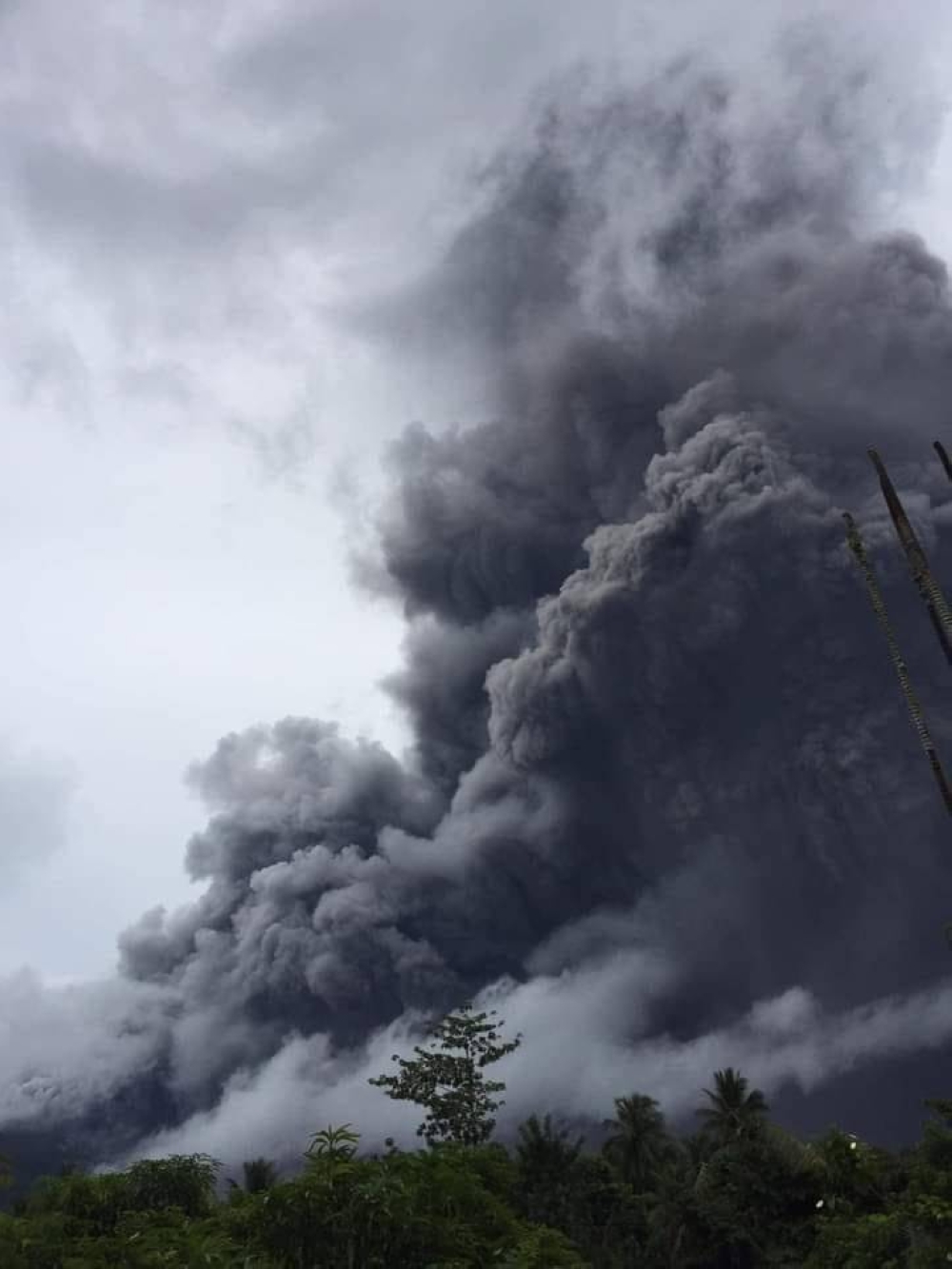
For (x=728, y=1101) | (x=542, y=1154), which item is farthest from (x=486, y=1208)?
(x=728, y=1101)

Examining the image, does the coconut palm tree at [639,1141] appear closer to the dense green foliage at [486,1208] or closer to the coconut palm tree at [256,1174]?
the dense green foliage at [486,1208]

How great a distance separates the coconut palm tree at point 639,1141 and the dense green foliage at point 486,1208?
9.76 meters

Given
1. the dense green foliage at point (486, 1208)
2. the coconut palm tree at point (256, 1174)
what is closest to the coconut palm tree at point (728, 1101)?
the dense green foliage at point (486, 1208)

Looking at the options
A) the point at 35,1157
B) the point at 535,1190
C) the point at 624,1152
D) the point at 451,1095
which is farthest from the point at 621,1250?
the point at 35,1157

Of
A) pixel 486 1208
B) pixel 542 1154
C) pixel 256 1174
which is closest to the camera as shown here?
pixel 486 1208

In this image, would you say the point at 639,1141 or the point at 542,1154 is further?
the point at 639,1141

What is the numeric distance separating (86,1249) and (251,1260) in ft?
18.0

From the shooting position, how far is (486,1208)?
2181cm

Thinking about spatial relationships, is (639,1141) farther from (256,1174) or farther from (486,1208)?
(486,1208)

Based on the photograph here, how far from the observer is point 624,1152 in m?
75.1

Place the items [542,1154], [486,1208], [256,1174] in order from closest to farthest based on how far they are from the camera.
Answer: [486,1208]
[542,1154]
[256,1174]

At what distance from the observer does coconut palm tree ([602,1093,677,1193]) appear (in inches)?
2892

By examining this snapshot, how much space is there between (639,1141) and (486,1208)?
197 ft

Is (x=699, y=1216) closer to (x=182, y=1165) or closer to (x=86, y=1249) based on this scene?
(x=182, y=1165)
